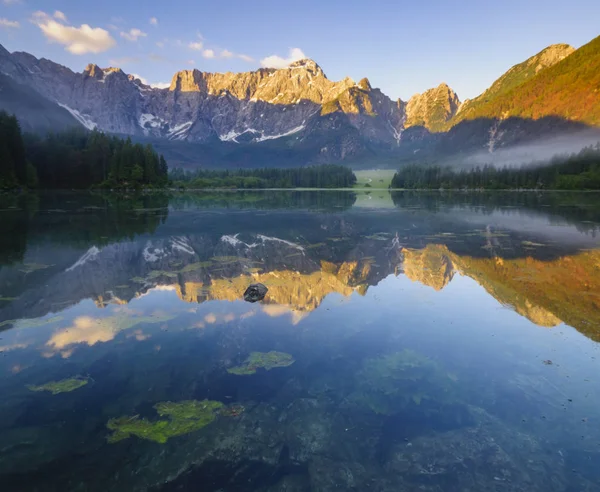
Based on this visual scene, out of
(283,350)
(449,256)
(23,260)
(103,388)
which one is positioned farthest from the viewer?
(449,256)

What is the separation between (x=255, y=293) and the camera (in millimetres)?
22188

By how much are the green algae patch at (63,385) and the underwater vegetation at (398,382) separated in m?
9.21

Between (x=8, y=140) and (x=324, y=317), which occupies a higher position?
(x=8, y=140)

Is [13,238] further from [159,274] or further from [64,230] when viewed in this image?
[159,274]

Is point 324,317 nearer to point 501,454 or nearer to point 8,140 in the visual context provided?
point 501,454

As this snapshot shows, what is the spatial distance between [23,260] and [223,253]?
15.9 m

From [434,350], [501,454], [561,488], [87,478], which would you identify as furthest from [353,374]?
[87,478]

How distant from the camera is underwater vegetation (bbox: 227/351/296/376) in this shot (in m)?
13.8

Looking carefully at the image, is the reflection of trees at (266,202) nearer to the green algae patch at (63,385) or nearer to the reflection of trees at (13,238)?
the reflection of trees at (13,238)

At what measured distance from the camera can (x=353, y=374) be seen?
545 inches

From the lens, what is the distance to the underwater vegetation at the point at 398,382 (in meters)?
12.1

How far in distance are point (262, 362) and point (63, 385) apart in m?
6.80

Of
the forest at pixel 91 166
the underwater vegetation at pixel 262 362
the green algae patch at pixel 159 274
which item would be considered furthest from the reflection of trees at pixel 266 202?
the underwater vegetation at pixel 262 362

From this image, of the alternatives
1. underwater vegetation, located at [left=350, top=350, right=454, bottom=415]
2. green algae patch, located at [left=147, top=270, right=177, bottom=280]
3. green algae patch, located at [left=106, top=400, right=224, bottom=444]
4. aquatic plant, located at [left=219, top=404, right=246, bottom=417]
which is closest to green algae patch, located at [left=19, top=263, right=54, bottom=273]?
green algae patch, located at [left=147, top=270, right=177, bottom=280]
